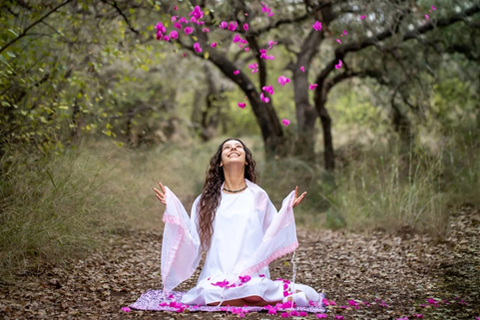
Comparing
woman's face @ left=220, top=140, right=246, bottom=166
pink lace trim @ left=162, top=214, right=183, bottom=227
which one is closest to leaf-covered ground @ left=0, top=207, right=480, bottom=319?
pink lace trim @ left=162, top=214, right=183, bottom=227

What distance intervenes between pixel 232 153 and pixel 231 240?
26.0 inches

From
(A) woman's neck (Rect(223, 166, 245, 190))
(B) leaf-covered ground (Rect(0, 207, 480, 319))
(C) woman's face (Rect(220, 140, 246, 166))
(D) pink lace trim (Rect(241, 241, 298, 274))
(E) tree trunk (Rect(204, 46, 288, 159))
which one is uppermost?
(E) tree trunk (Rect(204, 46, 288, 159))

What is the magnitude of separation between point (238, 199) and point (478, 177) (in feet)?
12.0

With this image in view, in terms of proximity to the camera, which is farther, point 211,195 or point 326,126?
point 326,126

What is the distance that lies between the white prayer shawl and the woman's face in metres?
0.24

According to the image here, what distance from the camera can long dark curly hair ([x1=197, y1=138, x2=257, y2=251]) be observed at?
415cm

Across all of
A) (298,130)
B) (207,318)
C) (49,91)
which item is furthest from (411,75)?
(207,318)

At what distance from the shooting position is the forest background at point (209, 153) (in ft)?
16.6

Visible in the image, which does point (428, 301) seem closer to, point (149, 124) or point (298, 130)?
point (298, 130)

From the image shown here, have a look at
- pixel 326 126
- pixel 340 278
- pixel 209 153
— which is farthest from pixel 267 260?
pixel 209 153

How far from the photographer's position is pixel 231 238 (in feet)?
13.4

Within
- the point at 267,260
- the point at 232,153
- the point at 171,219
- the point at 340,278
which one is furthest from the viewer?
the point at 340,278

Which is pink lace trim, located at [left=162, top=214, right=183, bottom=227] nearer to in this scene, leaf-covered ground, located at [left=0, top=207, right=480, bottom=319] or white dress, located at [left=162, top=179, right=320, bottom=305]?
white dress, located at [left=162, top=179, right=320, bottom=305]

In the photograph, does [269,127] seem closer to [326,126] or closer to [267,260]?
[326,126]
